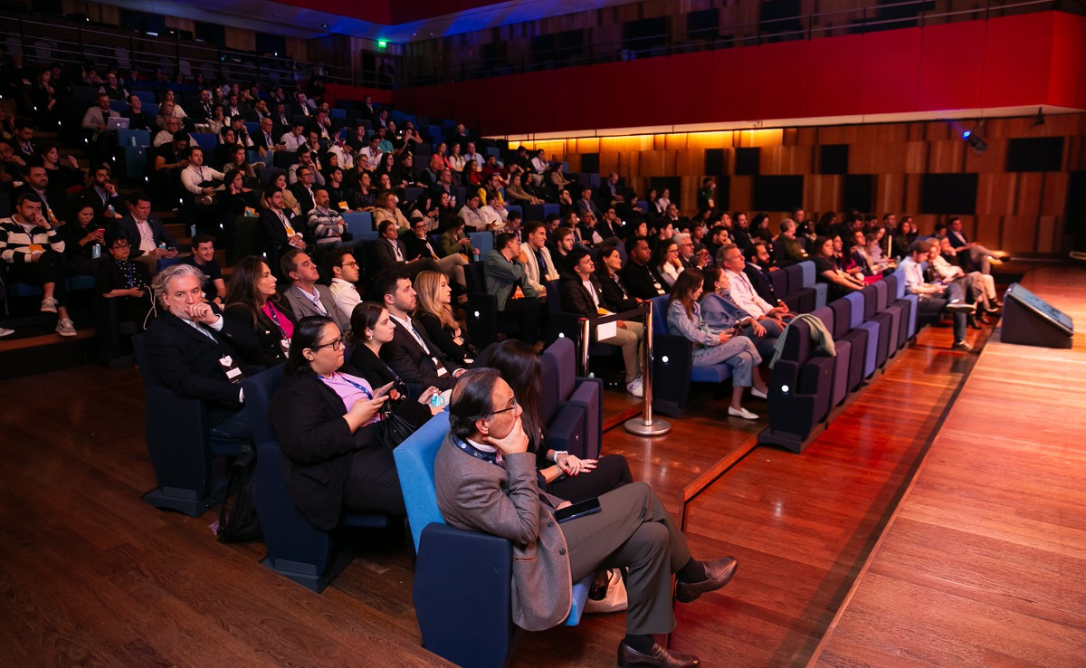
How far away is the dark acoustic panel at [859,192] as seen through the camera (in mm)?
11852

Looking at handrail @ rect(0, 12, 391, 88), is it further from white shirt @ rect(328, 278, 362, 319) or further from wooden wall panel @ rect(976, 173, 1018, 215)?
wooden wall panel @ rect(976, 173, 1018, 215)

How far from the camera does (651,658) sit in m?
2.07

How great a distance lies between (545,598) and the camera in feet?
Answer: 6.27

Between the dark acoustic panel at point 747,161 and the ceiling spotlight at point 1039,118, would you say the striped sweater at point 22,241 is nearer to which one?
the dark acoustic panel at point 747,161

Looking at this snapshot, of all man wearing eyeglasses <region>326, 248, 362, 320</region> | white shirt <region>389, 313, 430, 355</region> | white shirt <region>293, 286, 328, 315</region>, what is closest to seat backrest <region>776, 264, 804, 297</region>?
man wearing eyeglasses <region>326, 248, 362, 320</region>

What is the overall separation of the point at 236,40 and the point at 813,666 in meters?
16.6

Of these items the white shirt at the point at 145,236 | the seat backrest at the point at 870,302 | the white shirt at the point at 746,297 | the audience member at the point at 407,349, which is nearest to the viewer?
the audience member at the point at 407,349

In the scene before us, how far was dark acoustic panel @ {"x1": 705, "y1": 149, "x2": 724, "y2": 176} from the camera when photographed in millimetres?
13031

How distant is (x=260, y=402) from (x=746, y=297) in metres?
3.72

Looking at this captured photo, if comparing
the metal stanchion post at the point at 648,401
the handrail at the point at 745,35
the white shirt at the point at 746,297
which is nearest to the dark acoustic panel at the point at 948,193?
the handrail at the point at 745,35

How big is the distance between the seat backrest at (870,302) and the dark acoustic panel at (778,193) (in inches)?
283

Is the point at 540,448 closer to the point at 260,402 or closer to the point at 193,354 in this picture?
the point at 260,402

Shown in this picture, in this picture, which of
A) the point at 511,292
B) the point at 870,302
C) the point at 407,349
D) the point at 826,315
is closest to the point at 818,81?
the point at 870,302

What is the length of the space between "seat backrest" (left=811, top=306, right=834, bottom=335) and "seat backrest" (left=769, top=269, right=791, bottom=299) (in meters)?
1.23
